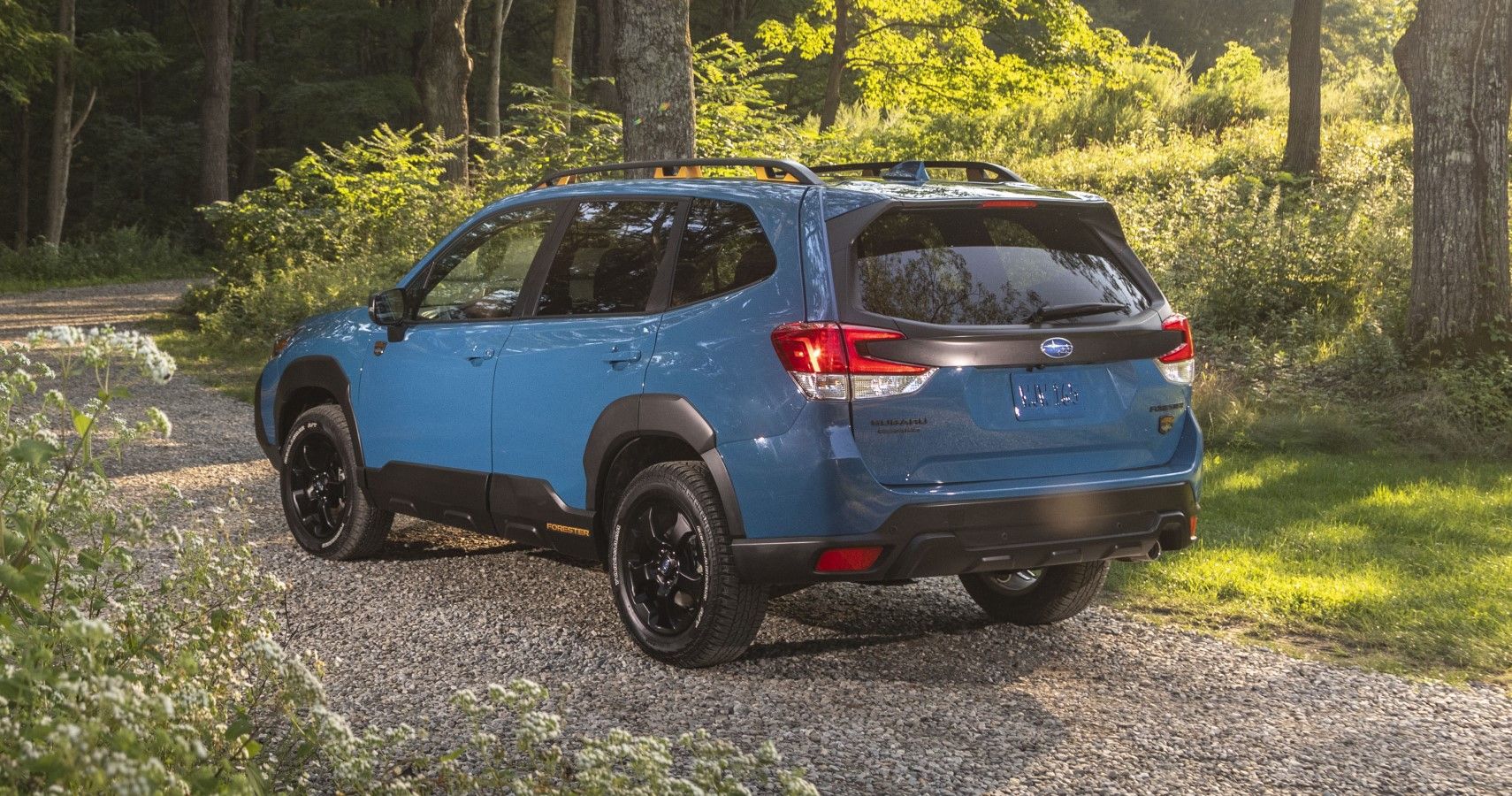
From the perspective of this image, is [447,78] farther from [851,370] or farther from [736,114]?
[851,370]

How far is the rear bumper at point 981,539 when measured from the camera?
499cm

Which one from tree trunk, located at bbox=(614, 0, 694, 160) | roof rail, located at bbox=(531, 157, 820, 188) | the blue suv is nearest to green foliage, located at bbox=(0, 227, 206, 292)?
tree trunk, located at bbox=(614, 0, 694, 160)

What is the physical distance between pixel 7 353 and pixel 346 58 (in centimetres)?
4867

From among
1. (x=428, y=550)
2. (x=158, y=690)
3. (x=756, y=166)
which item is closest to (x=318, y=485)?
(x=428, y=550)

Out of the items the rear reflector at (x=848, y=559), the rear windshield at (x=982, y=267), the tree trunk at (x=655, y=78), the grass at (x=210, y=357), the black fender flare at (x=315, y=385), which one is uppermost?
the tree trunk at (x=655, y=78)

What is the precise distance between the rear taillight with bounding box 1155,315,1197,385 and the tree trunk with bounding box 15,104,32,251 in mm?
43820

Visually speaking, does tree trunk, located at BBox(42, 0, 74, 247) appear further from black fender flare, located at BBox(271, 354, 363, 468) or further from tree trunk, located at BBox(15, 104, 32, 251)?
black fender flare, located at BBox(271, 354, 363, 468)

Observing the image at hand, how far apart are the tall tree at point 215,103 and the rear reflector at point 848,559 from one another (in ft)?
100

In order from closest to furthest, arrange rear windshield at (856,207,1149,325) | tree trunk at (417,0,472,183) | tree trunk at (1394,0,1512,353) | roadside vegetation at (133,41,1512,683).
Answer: rear windshield at (856,207,1149,325) → roadside vegetation at (133,41,1512,683) → tree trunk at (1394,0,1512,353) → tree trunk at (417,0,472,183)

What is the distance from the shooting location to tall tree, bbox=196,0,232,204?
33094 millimetres

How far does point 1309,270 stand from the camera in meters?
13.4

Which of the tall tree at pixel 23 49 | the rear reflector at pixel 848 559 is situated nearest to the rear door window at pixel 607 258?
the rear reflector at pixel 848 559

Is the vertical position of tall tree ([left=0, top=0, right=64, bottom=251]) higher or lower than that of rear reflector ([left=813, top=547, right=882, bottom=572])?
higher

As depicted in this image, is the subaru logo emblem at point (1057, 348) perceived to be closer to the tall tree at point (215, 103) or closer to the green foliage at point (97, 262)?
the green foliage at point (97, 262)
